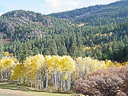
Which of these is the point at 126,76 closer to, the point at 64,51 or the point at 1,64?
the point at 1,64

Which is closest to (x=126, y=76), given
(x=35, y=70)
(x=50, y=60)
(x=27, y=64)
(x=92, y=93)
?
(x=92, y=93)

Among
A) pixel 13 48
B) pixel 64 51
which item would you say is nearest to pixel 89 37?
pixel 64 51

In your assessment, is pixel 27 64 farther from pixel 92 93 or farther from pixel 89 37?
pixel 89 37

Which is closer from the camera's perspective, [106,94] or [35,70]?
[106,94]

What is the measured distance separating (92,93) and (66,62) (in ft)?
65.4

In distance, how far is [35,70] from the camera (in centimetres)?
4434

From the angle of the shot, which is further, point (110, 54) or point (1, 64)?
point (110, 54)

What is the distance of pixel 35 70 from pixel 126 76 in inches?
1103

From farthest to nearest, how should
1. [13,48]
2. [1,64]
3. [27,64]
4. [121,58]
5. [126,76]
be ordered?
1. [13,48]
2. [121,58]
3. [1,64]
4. [27,64]
5. [126,76]

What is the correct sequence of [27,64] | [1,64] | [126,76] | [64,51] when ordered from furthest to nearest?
[64,51] < [1,64] < [27,64] < [126,76]

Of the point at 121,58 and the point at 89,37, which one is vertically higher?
the point at 89,37

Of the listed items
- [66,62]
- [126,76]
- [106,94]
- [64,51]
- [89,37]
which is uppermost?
[89,37]

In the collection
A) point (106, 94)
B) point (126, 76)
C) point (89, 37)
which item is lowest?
point (106, 94)

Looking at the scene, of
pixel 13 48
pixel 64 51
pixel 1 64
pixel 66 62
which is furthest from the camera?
pixel 13 48
